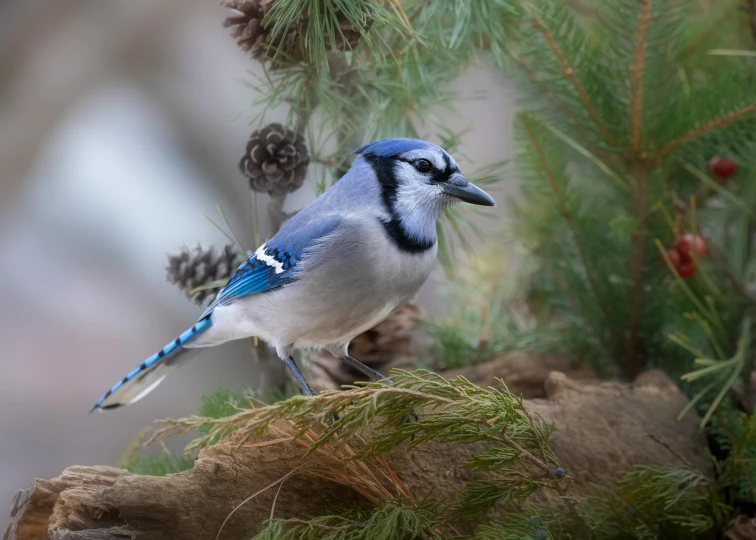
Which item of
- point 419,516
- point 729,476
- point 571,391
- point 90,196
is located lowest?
point 729,476

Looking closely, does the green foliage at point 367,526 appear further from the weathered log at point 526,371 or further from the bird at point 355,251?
the weathered log at point 526,371

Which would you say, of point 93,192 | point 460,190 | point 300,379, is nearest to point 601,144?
point 460,190

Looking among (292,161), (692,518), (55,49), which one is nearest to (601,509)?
(692,518)

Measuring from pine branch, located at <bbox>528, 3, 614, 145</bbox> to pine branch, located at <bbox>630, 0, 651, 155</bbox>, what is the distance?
4 cm

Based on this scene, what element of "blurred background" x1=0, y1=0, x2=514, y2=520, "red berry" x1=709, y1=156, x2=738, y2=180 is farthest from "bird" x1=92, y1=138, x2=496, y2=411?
"blurred background" x1=0, y1=0, x2=514, y2=520

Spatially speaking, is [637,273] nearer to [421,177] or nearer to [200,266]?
[421,177]

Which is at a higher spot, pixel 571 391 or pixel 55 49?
pixel 55 49

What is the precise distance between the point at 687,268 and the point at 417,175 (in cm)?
49

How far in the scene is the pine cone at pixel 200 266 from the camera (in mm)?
948

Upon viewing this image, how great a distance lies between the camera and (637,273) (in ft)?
3.81

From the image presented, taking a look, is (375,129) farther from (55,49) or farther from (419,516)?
(55,49)

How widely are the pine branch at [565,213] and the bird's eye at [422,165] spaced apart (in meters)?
0.23

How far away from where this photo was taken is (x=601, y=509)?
80cm

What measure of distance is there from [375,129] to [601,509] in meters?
0.53
